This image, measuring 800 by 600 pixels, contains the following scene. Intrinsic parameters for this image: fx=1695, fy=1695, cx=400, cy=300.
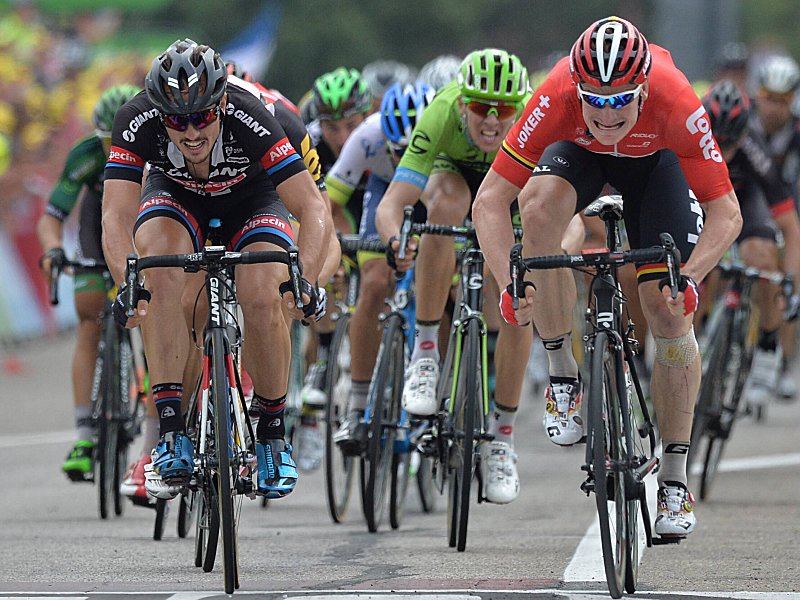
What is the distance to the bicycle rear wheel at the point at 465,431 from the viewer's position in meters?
7.73

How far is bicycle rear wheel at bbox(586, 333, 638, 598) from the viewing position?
6090 mm

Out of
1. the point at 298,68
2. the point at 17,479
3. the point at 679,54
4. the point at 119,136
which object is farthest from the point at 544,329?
the point at 298,68

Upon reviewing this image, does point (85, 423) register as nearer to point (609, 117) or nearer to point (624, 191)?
point (624, 191)

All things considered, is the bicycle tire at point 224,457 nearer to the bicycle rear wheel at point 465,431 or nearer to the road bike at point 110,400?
the bicycle rear wheel at point 465,431

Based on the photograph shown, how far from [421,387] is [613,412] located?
216cm

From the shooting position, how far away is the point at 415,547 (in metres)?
7.99

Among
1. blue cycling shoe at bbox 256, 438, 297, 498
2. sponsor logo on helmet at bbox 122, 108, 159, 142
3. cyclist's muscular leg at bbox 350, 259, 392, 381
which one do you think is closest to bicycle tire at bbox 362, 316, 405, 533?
cyclist's muscular leg at bbox 350, 259, 392, 381

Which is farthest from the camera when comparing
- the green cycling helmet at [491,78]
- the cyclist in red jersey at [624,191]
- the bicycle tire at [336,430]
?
the bicycle tire at [336,430]

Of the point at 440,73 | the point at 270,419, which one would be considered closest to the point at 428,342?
the point at 270,419

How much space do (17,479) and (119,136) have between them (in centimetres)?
508

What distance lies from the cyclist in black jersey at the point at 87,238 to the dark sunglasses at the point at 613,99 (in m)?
3.85

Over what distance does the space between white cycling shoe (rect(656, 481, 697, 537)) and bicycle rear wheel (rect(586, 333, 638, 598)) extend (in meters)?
0.40

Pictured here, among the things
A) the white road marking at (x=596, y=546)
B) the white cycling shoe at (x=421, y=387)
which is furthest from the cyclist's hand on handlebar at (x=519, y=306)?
the white cycling shoe at (x=421, y=387)

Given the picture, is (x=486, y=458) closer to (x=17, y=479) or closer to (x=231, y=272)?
(x=231, y=272)
